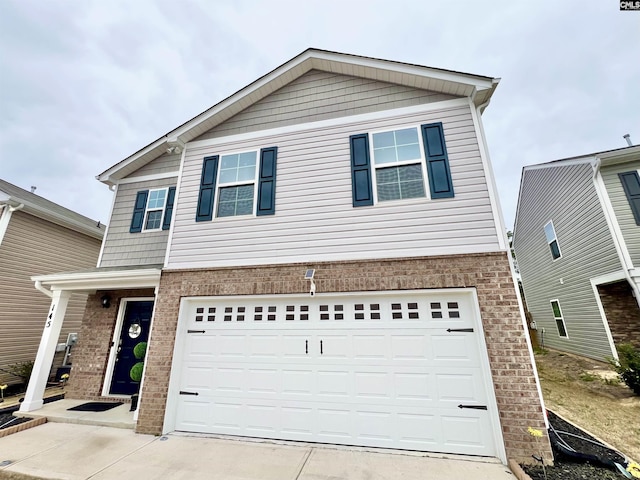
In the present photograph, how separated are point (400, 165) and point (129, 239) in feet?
24.7

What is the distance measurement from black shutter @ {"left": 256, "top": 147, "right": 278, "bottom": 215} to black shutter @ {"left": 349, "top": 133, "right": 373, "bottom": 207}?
1.68m

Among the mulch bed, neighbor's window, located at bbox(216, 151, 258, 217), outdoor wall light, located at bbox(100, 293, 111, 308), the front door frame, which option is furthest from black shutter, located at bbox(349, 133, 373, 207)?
outdoor wall light, located at bbox(100, 293, 111, 308)

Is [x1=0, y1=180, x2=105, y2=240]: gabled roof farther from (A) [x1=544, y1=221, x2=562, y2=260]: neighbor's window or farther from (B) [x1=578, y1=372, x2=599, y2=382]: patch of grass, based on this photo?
(A) [x1=544, y1=221, x2=562, y2=260]: neighbor's window

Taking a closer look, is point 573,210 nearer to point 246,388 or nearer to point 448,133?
point 448,133

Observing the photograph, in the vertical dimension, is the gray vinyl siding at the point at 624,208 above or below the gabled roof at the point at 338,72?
below

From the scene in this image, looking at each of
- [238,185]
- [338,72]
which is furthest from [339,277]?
[338,72]

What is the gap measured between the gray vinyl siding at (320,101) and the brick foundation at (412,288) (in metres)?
3.34

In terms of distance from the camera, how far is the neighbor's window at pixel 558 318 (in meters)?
11.6

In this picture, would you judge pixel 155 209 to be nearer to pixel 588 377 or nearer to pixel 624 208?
pixel 588 377

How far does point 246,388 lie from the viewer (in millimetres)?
4859

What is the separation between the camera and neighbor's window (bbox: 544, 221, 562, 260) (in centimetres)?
1144

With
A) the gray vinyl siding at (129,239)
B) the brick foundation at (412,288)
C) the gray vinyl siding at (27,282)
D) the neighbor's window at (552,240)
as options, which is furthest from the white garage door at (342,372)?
the neighbor's window at (552,240)

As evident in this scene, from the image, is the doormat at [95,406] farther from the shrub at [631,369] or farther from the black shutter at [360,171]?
the shrub at [631,369]

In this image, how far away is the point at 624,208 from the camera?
8141 mm
